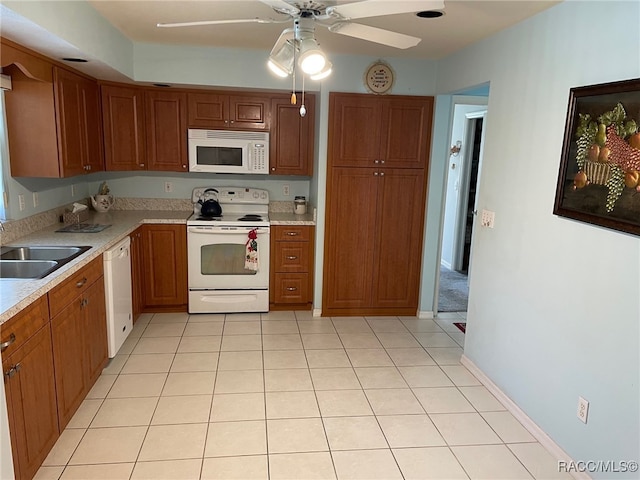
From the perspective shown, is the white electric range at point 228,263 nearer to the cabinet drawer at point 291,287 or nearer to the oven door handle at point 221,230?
the oven door handle at point 221,230

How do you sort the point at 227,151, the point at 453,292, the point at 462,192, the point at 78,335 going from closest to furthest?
1. the point at 78,335
2. the point at 227,151
3. the point at 453,292
4. the point at 462,192

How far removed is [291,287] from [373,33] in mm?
2784

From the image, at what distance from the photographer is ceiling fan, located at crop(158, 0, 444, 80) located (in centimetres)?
177

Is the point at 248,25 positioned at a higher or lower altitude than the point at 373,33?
higher

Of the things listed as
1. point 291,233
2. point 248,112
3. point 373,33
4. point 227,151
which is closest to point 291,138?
point 248,112

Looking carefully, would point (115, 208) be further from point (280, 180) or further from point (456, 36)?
point (456, 36)

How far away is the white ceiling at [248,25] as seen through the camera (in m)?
2.45

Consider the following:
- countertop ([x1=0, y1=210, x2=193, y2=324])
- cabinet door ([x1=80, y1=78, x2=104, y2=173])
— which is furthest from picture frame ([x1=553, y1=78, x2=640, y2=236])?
cabinet door ([x1=80, y1=78, x2=104, y2=173])

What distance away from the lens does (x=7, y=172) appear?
2973mm

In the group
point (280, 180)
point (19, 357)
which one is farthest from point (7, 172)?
point (280, 180)

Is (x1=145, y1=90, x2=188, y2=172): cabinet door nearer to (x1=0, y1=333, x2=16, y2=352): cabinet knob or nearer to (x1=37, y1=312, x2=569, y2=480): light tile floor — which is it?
(x1=37, y1=312, x2=569, y2=480): light tile floor

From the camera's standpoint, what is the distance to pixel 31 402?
2041 millimetres

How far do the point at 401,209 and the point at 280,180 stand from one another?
135 centimetres

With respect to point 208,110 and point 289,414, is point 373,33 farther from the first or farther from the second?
point 208,110
